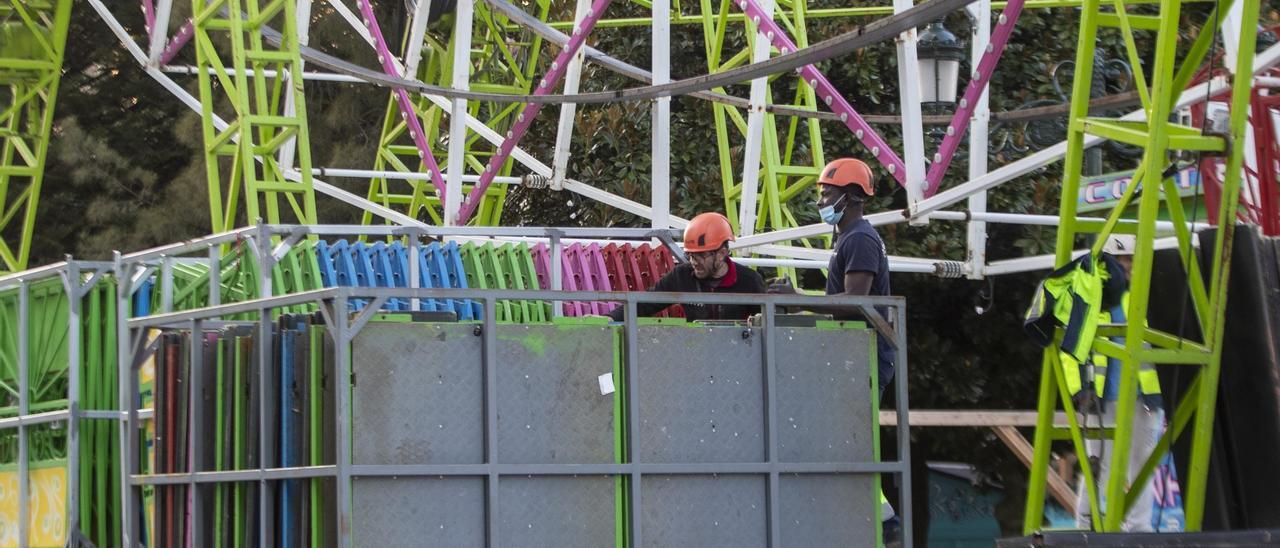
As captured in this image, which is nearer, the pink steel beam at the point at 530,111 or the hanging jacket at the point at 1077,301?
the hanging jacket at the point at 1077,301

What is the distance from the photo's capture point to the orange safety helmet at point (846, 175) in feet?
31.0

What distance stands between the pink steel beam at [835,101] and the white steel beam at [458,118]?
120 inches

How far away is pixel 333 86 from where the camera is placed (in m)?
30.7

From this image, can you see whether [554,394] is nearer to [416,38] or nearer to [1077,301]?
[1077,301]

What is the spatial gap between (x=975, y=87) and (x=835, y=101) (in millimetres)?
1399

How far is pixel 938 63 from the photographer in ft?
48.5

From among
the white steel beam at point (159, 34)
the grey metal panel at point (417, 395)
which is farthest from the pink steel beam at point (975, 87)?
the white steel beam at point (159, 34)

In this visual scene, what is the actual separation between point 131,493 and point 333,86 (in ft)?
72.0

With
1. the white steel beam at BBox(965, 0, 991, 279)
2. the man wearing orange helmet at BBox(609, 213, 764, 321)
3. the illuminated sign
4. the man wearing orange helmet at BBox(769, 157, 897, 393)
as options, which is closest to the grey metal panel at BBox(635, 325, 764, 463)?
the man wearing orange helmet at BBox(769, 157, 897, 393)

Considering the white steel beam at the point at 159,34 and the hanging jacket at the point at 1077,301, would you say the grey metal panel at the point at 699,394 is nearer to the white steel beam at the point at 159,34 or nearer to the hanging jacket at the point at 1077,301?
the hanging jacket at the point at 1077,301

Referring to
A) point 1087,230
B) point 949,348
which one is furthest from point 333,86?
point 1087,230

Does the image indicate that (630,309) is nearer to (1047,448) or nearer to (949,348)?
(1047,448)

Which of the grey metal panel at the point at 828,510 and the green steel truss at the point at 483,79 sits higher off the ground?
the green steel truss at the point at 483,79

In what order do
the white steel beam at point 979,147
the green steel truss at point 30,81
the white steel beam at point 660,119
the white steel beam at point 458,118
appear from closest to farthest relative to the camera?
the white steel beam at point 979,147 < the white steel beam at point 660,119 < the white steel beam at point 458,118 < the green steel truss at point 30,81
